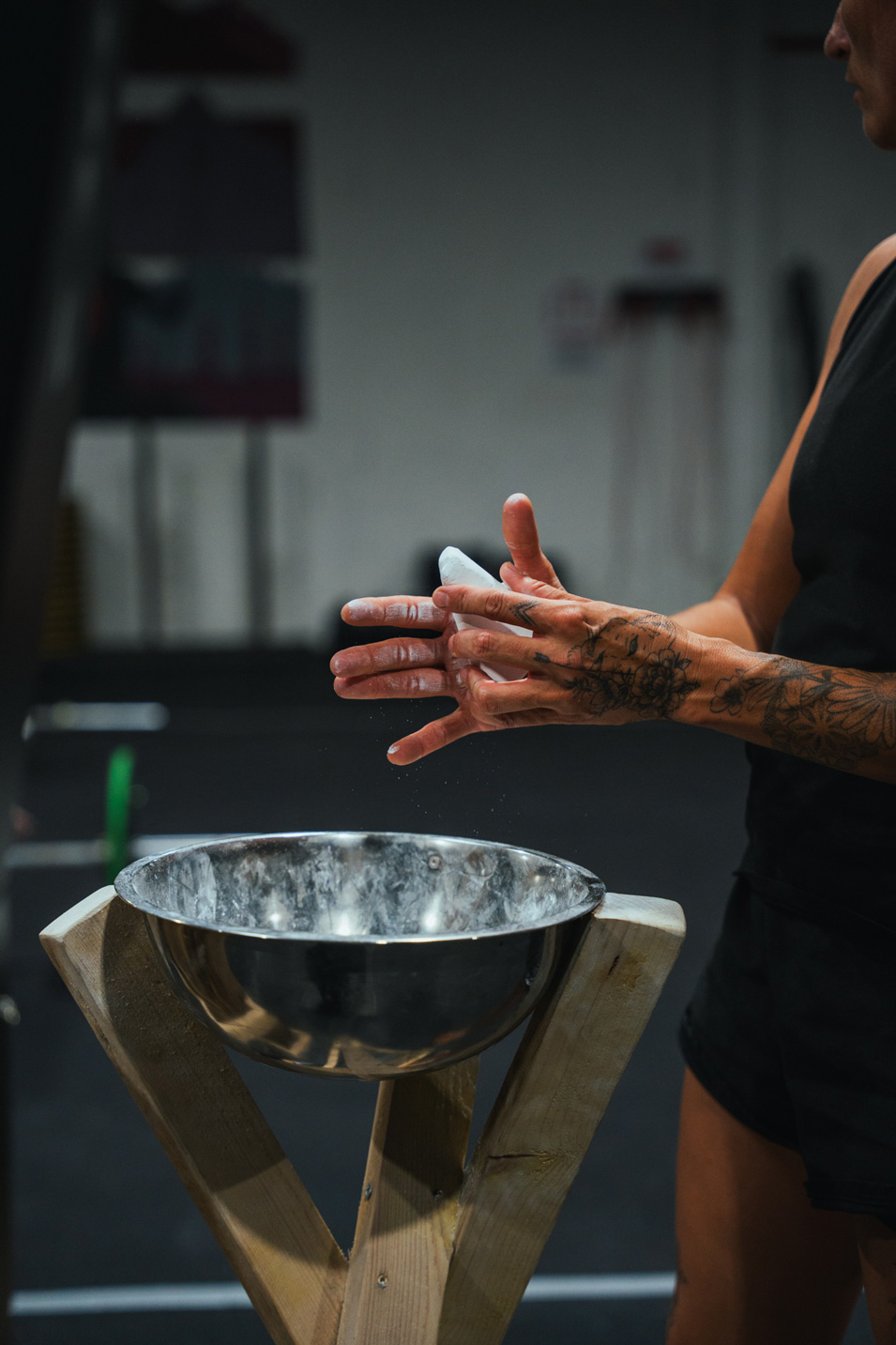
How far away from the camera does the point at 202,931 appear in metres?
0.67

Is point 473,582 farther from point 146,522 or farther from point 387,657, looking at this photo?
point 146,522

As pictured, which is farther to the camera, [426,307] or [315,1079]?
[426,307]

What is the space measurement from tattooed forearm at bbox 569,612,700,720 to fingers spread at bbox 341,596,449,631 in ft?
0.49

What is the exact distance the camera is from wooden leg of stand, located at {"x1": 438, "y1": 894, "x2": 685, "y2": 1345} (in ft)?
2.45

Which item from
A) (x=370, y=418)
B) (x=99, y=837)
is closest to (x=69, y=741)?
(x=99, y=837)

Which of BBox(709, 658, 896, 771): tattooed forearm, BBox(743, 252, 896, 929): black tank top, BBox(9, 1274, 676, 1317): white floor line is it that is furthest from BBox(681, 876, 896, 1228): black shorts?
BBox(9, 1274, 676, 1317): white floor line

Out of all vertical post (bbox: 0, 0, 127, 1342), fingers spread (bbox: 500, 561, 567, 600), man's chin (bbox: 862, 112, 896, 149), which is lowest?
fingers spread (bbox: 500, 561, 567, 600)

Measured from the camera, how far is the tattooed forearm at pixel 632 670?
0.77 metres

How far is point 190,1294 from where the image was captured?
1.69 m

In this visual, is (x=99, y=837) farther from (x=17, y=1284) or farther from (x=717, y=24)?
(x=717, y=24)

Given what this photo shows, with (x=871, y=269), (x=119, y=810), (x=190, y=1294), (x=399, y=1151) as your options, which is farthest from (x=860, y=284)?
(x=119, y=810)

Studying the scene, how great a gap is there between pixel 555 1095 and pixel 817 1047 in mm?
221

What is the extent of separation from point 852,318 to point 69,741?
4814mm

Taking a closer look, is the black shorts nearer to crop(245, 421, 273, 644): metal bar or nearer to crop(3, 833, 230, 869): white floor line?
crop(3, 833, 230, 869): white floor line
